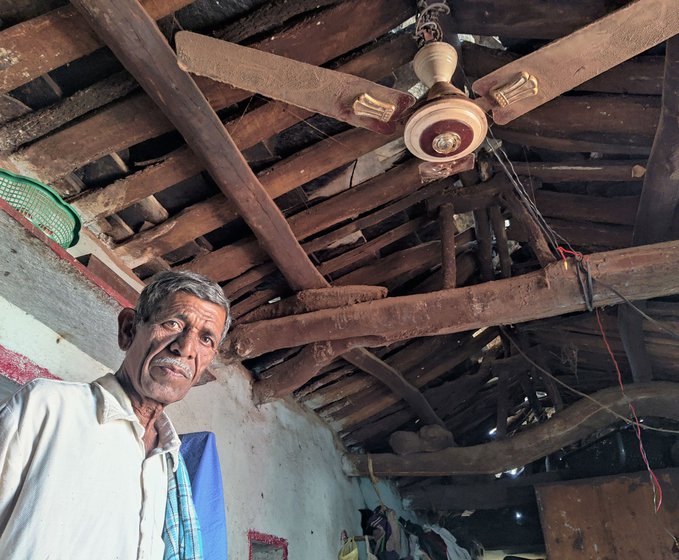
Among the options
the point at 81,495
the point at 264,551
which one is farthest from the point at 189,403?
the point at 81,495

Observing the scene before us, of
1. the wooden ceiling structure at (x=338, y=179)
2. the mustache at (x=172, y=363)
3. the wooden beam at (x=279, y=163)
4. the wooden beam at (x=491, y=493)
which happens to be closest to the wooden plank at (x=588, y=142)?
the wooden ceiling structure at (x=338, y=179)

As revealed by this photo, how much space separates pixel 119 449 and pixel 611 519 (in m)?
4.67

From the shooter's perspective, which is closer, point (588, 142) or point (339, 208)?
point (588, 142)

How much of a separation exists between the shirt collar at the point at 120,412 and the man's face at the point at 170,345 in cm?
6

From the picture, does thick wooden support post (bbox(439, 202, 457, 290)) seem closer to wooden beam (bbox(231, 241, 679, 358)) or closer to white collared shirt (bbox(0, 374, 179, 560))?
wooden beam (bbox(231, 241, 679, 358))

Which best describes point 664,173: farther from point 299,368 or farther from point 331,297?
point 299,368

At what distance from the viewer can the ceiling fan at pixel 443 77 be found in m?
1.68

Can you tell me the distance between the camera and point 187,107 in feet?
6.66

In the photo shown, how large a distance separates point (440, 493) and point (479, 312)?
3656 millimetres

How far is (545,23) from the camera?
215 centimetres

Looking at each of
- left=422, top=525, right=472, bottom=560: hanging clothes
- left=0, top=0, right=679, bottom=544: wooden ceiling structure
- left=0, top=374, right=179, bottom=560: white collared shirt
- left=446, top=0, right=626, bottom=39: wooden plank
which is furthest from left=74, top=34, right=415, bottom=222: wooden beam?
left=422, top=525, right=472, bottom=560: hanging clothes

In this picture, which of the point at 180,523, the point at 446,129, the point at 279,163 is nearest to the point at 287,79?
the point at 446,129

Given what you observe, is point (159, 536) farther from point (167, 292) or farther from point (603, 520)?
point (603, 520)

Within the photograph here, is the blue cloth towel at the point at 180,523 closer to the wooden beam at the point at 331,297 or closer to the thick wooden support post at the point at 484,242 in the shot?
the wooden beam at the point at 331,297
